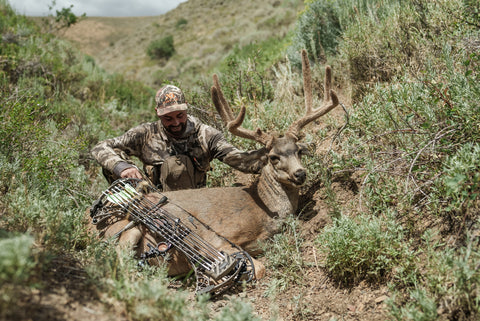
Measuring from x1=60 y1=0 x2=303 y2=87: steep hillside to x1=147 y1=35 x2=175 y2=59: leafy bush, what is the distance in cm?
58

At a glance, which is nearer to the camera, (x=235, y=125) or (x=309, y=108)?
(x=235, y=125)

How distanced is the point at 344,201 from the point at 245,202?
121cm

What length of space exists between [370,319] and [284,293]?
0.91 m

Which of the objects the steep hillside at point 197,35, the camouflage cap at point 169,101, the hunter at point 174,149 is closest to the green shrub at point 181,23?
the steep hillside at point 197,35

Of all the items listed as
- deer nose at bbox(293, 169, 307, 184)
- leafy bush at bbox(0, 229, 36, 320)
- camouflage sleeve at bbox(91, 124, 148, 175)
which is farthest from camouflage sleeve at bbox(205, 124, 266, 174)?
leafy bush at bbox(0, 229, 36, 320)

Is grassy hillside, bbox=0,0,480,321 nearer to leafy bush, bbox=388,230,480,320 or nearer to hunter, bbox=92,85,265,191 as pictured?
leafy bush, bbox=388,230,480,320

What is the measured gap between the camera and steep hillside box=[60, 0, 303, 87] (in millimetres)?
20141

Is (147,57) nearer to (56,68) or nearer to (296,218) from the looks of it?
Result: (56,68)

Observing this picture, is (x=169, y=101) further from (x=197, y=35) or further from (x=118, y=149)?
(x=197, y=35)

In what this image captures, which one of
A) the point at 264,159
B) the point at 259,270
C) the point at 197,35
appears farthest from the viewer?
the point at 197,35

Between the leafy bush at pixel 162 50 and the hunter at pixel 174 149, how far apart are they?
25172 millimetres

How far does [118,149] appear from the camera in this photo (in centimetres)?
499

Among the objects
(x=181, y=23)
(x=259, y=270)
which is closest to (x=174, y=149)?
(x=259, y=270)

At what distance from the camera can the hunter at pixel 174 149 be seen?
15.7ft
